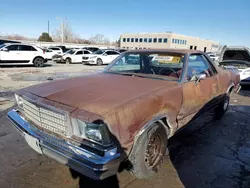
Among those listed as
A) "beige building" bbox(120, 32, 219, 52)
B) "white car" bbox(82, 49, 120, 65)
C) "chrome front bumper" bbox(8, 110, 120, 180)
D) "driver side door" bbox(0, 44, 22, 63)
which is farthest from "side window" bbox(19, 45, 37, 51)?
"beige building" bbox(120, 32, 219, 52)

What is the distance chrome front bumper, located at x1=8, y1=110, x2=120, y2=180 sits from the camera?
6.90 feet

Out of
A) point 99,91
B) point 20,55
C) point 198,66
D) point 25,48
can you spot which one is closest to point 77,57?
point 25,48

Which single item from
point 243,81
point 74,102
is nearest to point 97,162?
point 74,102

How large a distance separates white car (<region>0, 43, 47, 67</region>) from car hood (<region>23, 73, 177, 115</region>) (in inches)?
546

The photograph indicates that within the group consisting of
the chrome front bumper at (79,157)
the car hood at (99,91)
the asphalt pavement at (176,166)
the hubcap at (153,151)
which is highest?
the car hood at (99,91)

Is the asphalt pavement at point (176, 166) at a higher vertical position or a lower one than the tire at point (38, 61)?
lower

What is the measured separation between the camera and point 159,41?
6638 centimetres

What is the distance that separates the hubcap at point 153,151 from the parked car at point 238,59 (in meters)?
7.32

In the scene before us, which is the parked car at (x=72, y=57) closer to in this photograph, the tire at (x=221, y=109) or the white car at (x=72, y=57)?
the white car at (x=72, y=57)

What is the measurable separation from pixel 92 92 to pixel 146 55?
182 cm

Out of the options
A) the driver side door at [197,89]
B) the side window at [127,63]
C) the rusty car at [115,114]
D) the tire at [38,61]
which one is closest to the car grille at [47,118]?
the rusty car at [115,114]

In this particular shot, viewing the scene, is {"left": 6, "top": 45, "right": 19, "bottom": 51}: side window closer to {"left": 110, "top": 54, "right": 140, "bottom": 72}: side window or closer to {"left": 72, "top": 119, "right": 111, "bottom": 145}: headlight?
{"left": 110, "top": 54, "right": 140, "bottom": 72}: side window

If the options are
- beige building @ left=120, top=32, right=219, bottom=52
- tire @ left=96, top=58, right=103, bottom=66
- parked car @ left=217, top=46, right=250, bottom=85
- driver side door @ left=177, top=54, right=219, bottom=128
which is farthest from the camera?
beige building @ left=120, top=32, right=219, bottom=52

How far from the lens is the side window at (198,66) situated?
3.77 m
